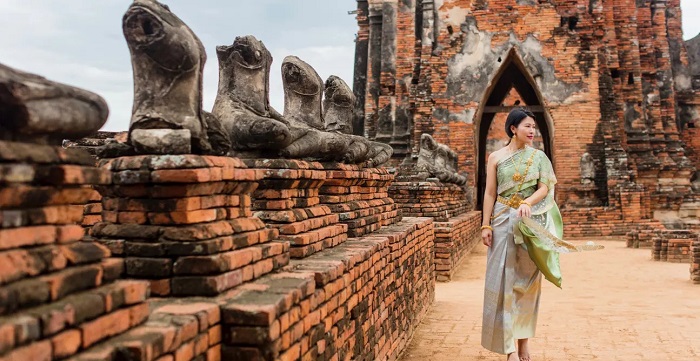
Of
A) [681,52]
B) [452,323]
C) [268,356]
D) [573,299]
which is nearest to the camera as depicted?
[268,356]

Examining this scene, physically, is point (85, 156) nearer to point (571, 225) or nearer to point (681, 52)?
point (571, 225)

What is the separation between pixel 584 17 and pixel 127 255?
15.6m

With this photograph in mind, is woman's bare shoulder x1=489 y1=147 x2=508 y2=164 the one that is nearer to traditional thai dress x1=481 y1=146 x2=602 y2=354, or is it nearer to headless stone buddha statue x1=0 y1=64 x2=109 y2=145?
traditional thai dress x1=481 y1=146 x2=602 y2=354

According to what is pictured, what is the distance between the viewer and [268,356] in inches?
95.3

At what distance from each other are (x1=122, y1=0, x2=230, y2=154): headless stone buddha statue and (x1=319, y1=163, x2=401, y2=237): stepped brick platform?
165 cm

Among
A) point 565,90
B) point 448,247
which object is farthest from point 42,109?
point 565,90

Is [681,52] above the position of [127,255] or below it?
above

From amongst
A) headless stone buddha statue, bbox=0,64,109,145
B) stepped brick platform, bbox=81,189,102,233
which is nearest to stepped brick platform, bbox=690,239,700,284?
stepped brick platform, bbox=81,189,102,233

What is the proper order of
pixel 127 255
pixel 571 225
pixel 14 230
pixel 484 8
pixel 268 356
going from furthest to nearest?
pixel 484 8
pixel 571 225
pixel 127 255
pixel 268 356
pixel 14 230

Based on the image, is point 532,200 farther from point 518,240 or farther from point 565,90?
point 565,90

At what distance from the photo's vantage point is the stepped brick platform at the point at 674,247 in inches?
444

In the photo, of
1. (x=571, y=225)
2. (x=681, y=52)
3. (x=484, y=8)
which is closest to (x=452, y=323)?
(x=571, y=225)

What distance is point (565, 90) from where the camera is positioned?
16.2m

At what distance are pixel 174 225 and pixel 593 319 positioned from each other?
Result: 4.91 meters
